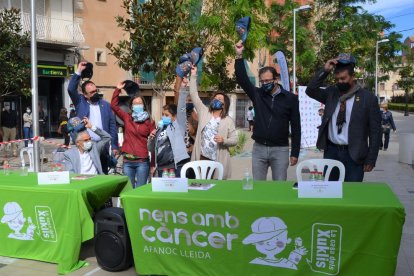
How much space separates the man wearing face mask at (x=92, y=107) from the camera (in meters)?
5.99

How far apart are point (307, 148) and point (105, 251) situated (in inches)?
521

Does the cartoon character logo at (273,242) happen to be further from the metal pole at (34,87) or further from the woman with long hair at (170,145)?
the metal pole at (34,87)

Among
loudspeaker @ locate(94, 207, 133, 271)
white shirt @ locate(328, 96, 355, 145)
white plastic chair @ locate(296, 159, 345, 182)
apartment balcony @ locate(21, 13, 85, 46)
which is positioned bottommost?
loudspeaker @ locate(94, 207, 133, 271)

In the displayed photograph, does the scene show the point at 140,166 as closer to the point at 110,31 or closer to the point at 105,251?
the point at 105,251

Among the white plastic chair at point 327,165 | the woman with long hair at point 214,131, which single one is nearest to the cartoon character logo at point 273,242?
the white plastic chair at point 327,165

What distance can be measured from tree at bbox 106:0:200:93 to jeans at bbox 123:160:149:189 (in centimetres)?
553

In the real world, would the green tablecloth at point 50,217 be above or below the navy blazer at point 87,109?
below

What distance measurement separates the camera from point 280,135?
4914mm

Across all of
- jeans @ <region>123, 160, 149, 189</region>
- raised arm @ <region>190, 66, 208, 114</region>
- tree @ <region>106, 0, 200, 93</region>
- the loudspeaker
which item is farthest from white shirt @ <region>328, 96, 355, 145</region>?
tree @ <region>106, 0, 200, 93</region>

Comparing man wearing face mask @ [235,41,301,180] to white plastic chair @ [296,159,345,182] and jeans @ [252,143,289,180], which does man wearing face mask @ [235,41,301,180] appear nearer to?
jeans @ [252,143,289,180]

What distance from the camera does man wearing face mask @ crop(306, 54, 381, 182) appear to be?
171 inches

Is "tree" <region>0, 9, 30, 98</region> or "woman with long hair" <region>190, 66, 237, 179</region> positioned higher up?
"tree" <region>0, 9, 30, 98</region>

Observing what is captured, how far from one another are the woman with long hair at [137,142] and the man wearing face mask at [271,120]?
1.41 metres

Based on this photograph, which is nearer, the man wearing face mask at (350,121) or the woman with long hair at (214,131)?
the man wearing face mask at (350,121)
